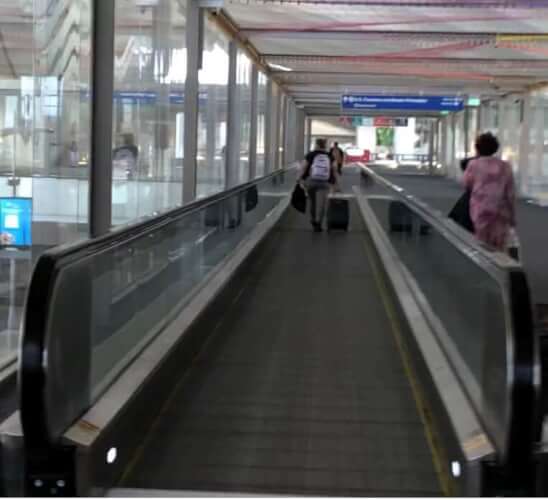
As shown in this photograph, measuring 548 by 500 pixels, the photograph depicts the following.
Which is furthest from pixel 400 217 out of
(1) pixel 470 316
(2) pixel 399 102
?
(2) pixel 399 102

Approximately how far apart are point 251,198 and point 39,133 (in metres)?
7.44

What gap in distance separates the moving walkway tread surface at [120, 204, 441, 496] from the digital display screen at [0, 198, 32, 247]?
1825mm

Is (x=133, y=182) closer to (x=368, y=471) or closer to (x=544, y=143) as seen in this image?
(x=368, y=471)

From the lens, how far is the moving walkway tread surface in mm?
5156

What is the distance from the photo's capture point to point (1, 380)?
20.9 feet

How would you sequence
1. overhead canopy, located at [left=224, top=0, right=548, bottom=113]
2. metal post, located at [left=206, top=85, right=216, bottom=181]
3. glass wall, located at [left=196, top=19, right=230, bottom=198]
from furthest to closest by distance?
metal post, located at [left=206, top=85, right=216, bottom=181], glass wall, located at [left=196, top=19, right=230, bottom=198], overhead canopy, located at [left=224, top=0, right=548, bottom=113]

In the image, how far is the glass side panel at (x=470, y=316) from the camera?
4586 mm

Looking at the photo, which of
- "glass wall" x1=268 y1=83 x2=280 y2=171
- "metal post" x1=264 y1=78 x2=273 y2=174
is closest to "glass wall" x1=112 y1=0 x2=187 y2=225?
"metal post" x1=264 y1=78 x2=273 y2=174

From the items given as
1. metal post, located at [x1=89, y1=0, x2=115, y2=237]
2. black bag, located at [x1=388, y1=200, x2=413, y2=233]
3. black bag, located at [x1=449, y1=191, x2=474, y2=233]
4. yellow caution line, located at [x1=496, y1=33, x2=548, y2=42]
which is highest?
yellow caution line, located at [x1=496, y1=33, x2=548, y2=42]

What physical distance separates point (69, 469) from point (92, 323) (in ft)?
3.48

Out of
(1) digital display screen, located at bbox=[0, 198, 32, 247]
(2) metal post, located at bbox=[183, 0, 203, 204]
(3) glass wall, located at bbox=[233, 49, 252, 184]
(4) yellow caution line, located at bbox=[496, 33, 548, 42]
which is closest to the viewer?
(1) digital display screen, located at bbox=[0, 198, 32, 247]

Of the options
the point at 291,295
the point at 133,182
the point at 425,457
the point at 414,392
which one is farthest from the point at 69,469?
the point at 133,182

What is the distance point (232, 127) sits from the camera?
21547 mm

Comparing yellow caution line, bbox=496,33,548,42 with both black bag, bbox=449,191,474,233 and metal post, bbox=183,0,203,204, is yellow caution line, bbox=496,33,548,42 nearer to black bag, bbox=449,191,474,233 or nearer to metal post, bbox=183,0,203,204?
metal post, bbox=183,0,203,204
